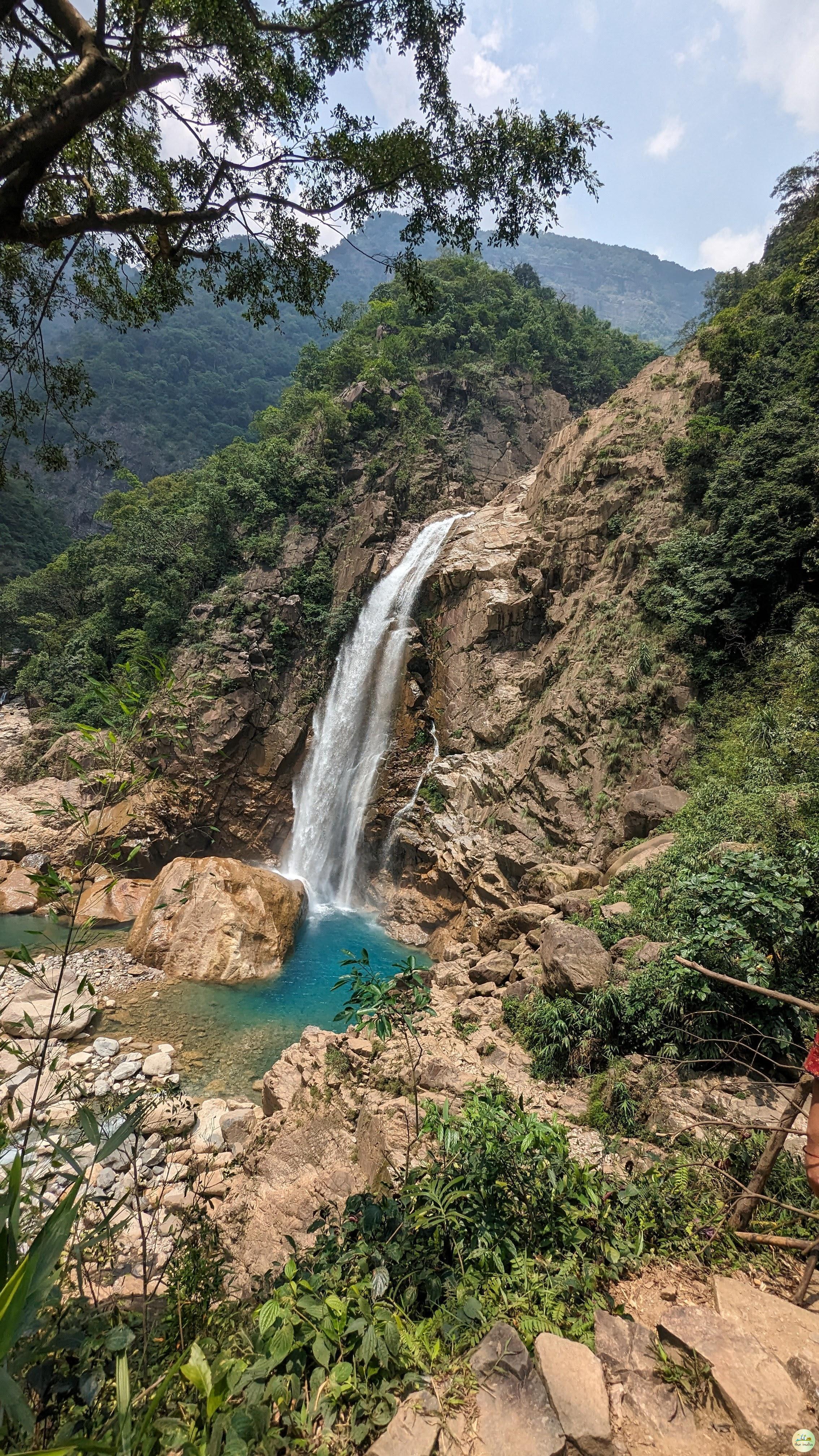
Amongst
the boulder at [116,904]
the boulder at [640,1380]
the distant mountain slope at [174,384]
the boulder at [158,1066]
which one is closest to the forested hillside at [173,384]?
the distant mountain slope at [174,384]

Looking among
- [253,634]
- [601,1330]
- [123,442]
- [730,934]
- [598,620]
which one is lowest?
[601,1330]

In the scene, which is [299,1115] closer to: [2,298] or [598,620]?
[2,298]

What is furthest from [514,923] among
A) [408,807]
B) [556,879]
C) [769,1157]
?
[769,1157]

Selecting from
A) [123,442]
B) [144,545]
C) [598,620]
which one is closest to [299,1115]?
[598,620]

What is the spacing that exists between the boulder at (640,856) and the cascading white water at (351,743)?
8933 mm

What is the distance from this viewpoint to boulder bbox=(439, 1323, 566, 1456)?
187 centimetres

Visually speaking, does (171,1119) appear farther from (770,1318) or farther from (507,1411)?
(770,1318)

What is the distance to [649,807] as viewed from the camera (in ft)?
30.6

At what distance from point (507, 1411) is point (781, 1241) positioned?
1326mm

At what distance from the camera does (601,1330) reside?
229 centimetres

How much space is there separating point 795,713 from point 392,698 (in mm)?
11323

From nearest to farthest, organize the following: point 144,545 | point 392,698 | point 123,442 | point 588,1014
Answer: point 588,1014 < point 392,698 < point 144,545 < point 123,442

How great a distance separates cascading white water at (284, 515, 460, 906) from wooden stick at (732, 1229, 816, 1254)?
1435 centimetres

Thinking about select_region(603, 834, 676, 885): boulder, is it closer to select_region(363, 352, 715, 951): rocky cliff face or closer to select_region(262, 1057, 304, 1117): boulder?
select_region(363, 352, 715, 951): rocky cliff face
